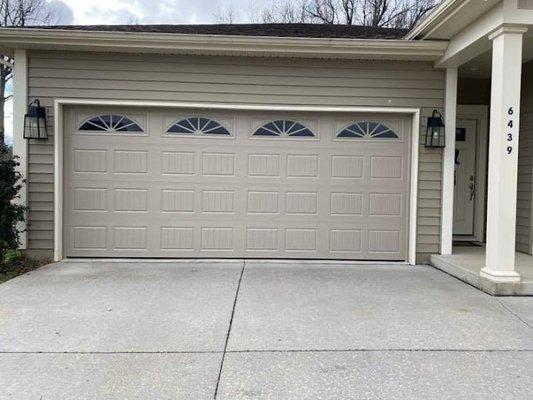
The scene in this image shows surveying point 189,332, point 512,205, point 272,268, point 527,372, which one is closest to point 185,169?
point 272,268

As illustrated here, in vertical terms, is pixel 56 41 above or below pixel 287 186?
above

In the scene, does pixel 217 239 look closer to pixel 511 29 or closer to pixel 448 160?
pixel 448 160

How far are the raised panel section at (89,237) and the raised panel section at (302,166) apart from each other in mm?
2854

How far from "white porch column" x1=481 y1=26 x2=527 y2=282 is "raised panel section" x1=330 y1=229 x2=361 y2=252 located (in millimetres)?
2104

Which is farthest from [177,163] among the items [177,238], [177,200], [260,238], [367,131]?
[367,131]

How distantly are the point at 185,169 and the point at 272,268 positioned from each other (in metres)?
1.92

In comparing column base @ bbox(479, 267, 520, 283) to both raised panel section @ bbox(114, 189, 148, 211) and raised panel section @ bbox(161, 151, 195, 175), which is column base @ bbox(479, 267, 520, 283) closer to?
raised panel section @ bbox(161, 151, 195, 175)

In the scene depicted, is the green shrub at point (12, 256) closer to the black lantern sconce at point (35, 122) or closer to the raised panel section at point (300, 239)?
the black lantern sconce at point (35, 122)

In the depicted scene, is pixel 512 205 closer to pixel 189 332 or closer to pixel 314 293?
pixel 314 293

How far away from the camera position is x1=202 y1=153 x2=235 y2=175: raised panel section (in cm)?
687

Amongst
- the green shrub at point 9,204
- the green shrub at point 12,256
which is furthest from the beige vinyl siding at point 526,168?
the green shrub at point 12,256

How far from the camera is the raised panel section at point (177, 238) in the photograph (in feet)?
22.6

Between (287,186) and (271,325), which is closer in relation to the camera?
(271,325)

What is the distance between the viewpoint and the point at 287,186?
272 inches
